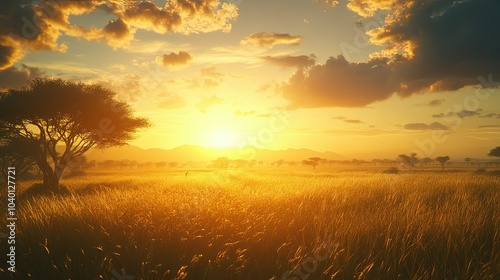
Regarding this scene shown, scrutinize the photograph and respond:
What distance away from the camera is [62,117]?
20828 mm

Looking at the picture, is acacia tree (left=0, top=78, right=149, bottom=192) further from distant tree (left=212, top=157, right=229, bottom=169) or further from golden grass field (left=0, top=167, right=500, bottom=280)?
distant tree (left=212, top=157, right=229, bottom=169)

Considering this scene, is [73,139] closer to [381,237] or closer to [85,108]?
[85,108]

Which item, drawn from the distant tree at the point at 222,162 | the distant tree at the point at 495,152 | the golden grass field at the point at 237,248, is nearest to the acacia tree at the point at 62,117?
the golden grass field at the point at 237,248

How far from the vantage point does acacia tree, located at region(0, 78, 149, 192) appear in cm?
1966

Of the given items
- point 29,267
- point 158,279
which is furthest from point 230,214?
point 29,267

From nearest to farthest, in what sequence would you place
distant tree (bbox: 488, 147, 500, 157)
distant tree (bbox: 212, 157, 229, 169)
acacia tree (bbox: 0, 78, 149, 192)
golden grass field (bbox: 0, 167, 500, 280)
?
1. golden grass field (bbox: 0, 167, 500, 280)
2. acacia tree (bbox: 0, 78, 149, 192)
3. distant tree (bbox: 488, 147, 500, 157)
4. distant tree (bbox: 212, 157, 229, 169)

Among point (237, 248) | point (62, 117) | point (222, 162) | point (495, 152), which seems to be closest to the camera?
point (237, 248)

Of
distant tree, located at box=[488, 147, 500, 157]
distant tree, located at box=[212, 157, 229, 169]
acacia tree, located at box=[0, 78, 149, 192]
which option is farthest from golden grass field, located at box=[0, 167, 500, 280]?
distant tree, located at box=[212, 157, 229, 169]

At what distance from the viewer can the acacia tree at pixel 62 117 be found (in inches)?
774

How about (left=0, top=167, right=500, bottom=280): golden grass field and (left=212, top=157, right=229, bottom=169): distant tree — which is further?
(left=212, top=157, right=229, bottom=169): distant tree

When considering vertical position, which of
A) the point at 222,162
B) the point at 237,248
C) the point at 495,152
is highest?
the point at 495,152

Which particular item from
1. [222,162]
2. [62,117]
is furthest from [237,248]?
[222,162]

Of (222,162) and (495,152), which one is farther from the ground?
(495,152)

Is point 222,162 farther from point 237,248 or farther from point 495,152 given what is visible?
point 237,248
